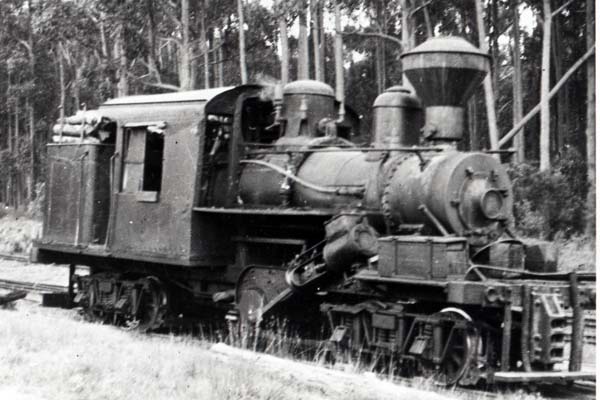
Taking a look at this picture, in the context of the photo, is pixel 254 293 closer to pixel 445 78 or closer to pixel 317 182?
pixel 317 182

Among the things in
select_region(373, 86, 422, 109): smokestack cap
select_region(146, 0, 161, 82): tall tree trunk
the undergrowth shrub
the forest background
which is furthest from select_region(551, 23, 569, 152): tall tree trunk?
select_region(373, 86, 422, 109): smokestack cap

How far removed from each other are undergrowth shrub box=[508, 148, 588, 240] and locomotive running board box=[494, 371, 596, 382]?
34.2 ft

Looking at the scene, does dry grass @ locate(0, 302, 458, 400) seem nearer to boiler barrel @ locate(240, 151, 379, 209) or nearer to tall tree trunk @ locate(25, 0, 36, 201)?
boiler barrel @ locate(240, 151, 379, 209)

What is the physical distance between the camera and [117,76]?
30.5 meters

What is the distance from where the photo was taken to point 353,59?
130 feet

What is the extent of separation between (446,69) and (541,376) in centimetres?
309

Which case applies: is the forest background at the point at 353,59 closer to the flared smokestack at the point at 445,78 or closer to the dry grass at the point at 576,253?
the dry grass at the point at 576,253

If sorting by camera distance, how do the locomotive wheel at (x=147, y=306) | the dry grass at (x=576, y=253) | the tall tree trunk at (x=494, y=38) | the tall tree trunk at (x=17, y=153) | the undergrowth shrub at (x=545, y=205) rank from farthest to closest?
the tall tree trunk at (x=17, y=153), the tall tree trunk at (x=494, y=38), the undergrowth shrub at (x=545, y=205), the dry grass at (x=576, y=253), the locomotive wheel at (x=147, y=306)

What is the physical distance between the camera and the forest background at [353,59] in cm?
2008

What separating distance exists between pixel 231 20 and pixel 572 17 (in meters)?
12.5

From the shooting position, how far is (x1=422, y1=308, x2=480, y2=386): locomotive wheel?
785 centimetres

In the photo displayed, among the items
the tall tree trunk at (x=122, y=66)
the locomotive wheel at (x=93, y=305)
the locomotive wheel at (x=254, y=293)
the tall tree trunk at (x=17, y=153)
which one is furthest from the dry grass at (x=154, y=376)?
the tall tree trunk at (x=17, y=153)

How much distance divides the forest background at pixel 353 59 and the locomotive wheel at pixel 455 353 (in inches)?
403

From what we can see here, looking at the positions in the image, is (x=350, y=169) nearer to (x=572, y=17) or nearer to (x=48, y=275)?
(x=48, y=275)
